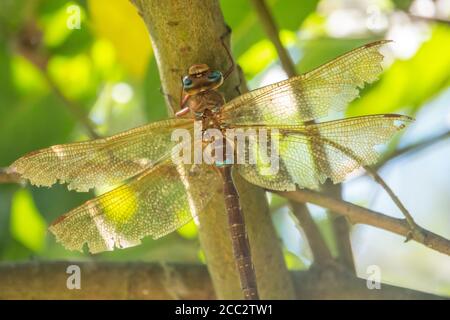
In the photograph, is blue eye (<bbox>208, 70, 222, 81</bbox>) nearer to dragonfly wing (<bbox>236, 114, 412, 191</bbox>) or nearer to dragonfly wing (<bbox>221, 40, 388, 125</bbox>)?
dragonfly wing (<bbox>221, 40, 388, 125</bbox>)

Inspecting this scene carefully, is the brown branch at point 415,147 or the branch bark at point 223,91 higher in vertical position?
the brown branch at point 415,147

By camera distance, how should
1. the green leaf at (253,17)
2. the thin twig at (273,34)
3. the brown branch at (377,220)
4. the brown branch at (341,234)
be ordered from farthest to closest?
the green leaf at (253,17) → the brown branch at (341,234) → the thin twig at (273,34) → the brown branch at (377,220)

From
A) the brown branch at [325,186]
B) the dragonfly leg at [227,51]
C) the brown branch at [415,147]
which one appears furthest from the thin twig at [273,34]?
the brown branch at [415,147]

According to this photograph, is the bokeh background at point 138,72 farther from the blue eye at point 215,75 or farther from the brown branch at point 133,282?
the blue eye at point 215,75

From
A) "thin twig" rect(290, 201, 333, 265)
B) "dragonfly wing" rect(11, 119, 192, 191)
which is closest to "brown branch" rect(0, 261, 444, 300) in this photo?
"thin twig" rect(290, 201, 333, 265)

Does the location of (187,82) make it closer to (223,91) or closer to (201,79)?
(201,79)

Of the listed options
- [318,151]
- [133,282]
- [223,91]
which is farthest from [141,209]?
[318,151]
